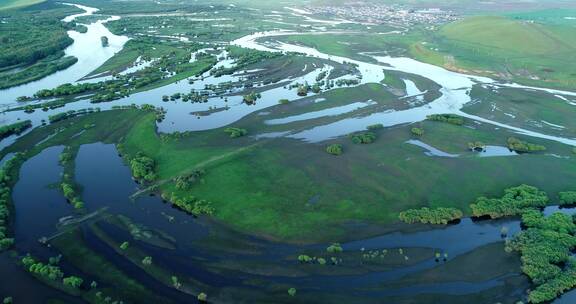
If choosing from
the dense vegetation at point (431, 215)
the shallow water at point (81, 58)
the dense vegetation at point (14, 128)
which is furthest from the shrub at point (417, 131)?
the shallow water at point (81, 58)

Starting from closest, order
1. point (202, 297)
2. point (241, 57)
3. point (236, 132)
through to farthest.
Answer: point (202, 297) < point (236, 132) < point (241, 57)

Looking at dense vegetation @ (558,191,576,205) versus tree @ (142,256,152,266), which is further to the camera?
dense vegetation @ (558,191,576,205)

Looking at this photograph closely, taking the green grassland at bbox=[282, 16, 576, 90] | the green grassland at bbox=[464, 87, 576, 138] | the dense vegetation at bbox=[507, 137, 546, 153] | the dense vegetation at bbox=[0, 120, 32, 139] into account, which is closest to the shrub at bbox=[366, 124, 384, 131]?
the dense vegetation at bbox=[507, 137, 546, 153]

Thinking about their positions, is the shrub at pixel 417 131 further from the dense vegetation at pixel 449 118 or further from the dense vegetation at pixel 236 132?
the dense vegetation at pixel 236 132

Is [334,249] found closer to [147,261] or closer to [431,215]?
[431,215]

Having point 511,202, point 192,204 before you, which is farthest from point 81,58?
point 511,202

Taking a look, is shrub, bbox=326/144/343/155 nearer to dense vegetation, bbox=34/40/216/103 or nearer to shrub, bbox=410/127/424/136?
shrub, bbox=410/127/424/136
